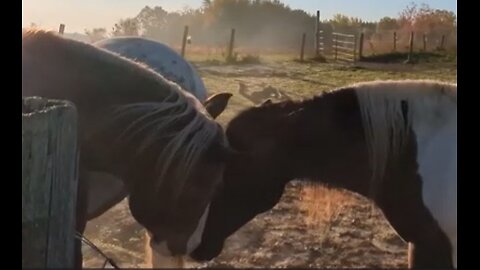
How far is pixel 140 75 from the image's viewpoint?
2.68 m

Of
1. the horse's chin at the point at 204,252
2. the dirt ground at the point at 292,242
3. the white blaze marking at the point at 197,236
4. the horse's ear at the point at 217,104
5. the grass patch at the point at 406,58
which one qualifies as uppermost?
the grass patch at the point at 406,58

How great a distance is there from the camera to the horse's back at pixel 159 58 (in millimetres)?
4742

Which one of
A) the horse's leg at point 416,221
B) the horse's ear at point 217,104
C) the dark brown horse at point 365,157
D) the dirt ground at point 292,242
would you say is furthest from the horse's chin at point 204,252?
the horse's leg at point 416,221

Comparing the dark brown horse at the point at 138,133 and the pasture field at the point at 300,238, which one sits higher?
the dark brown horse at the point at 138,133

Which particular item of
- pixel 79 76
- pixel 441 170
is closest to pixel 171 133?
pixel 79 76

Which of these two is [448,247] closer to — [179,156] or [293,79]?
[179,156]

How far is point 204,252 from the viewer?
2.91 metres

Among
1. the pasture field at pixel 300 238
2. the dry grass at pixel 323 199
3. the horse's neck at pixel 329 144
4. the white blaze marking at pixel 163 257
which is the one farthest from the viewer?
the pasture field at pixel 300 238

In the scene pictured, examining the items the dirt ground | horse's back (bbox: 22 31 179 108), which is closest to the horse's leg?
the dirt ground

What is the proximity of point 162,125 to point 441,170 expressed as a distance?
1.25 m

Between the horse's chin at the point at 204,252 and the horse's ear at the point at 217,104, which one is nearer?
the horse's chin at the point at 204,252

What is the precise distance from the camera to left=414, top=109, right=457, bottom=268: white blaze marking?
2.68 m

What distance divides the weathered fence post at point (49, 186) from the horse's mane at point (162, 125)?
96 cm

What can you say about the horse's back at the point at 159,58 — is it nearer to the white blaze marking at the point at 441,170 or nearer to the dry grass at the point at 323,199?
the dry grass at the point at 323,199
